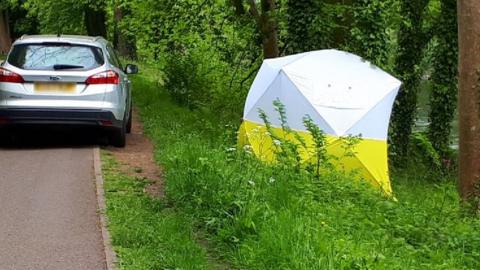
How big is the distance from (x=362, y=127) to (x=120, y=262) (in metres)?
6.26

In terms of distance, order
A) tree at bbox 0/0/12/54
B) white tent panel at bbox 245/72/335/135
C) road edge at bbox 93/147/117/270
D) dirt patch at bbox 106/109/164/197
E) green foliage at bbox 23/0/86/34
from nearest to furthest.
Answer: road edge at bbox 93/147/117/270 → dirt patch at bbox 106/109/164/197 → white tent panel at bbox 245/72/335/135 → green foliage at bbox 23/0/86/34 → tree at bbox 0/0/12/54

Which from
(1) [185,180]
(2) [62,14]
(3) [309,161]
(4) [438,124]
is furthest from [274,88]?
(2) [62,14]

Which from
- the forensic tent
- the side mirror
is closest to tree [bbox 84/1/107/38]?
the side mirror

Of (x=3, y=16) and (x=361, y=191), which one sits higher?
(x=3, y=16)

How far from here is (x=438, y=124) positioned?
19.3m

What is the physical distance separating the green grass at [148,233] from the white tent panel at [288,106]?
3662 mm

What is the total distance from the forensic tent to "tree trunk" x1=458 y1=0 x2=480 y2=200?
1281mm

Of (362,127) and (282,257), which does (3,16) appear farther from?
(282,257)

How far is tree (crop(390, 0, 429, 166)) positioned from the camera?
1867 cm

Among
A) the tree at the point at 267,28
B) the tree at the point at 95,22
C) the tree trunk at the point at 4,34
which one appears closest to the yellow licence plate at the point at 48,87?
the tree at the point at 267,28

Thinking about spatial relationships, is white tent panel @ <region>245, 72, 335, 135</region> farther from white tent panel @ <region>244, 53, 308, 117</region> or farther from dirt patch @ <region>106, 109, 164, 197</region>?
dirt patch @ <region>106, 109, 164, 197</region>

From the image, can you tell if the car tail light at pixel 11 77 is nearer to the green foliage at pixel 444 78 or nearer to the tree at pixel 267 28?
the tree at pixel 267 28

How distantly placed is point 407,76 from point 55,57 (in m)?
10.6

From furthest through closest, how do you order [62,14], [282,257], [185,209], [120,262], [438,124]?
[62,14]
[438,124]
[185,209]
[120,262]
[282,257]
